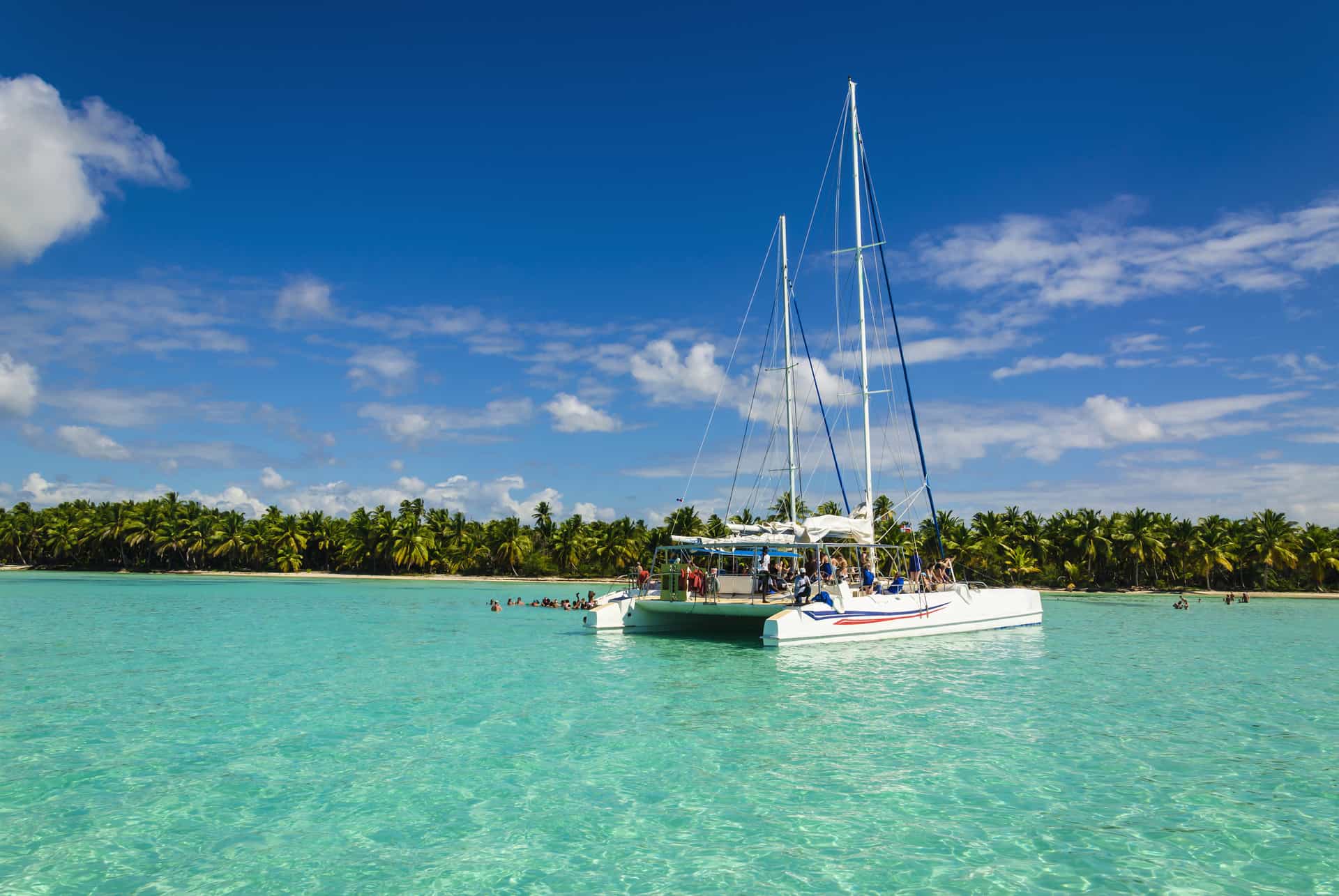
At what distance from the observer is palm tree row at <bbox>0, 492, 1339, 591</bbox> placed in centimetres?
6806

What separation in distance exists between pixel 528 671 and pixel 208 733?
8.26 metres

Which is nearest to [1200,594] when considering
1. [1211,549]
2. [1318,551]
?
[1211,549]

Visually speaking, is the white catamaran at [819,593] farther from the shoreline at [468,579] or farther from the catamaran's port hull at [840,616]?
the shoreline at [468,579]

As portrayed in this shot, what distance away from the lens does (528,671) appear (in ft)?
66.4

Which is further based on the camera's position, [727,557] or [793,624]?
[727,557]

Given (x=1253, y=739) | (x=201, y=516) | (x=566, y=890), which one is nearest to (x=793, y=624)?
(x=1253, y=739)

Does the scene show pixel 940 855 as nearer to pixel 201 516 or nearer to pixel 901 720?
pixel 901 720

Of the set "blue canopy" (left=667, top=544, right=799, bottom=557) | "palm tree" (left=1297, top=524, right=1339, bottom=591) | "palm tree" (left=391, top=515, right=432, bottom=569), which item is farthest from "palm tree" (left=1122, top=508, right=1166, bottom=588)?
"palm tree" (left=391, top=515, right=432, bottom=569)

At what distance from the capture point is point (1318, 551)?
6500 centimetres

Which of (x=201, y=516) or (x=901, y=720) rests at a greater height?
(x=201, y=516)

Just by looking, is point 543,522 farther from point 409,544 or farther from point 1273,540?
point 1273,540

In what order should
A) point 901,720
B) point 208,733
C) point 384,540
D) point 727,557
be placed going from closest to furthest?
point 208,733, point 901,720, point 727,557, point 384,540

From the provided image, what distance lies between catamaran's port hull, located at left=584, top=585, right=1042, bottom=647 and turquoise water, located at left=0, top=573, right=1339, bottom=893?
125cm

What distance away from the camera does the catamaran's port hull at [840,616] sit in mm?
23750
